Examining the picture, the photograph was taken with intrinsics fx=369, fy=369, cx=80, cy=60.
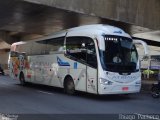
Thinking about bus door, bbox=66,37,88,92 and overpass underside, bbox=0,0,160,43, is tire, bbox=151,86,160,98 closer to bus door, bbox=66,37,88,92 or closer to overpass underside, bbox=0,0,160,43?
bus door, bbox=66,37,88,92

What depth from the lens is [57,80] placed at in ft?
63.8

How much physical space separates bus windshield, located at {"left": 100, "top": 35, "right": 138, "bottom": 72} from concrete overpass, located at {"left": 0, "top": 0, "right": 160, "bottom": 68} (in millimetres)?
4370

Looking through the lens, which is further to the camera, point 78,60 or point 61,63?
point 61,63

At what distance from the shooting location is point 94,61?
15969 millimetres

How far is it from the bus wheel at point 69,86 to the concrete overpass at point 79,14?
12.7 ft

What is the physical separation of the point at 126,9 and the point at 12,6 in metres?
7.46

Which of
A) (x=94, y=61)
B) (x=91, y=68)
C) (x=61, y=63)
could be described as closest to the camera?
(x=94, y=61)

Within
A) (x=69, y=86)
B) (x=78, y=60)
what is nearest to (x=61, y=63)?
(x=69, y=86)

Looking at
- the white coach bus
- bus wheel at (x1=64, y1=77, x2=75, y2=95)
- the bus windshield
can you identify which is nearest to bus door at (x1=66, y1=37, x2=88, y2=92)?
the white coach bus

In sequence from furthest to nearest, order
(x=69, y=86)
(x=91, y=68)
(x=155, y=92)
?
(x=69, y=86) → (x=155, y=92) → (x=91, y=68)

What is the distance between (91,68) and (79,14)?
555 cm

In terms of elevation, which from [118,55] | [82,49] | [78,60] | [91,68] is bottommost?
[91,68]

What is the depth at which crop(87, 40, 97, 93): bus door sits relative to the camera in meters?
15.9

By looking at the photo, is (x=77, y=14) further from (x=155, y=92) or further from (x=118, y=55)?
(x=155, y=92)
